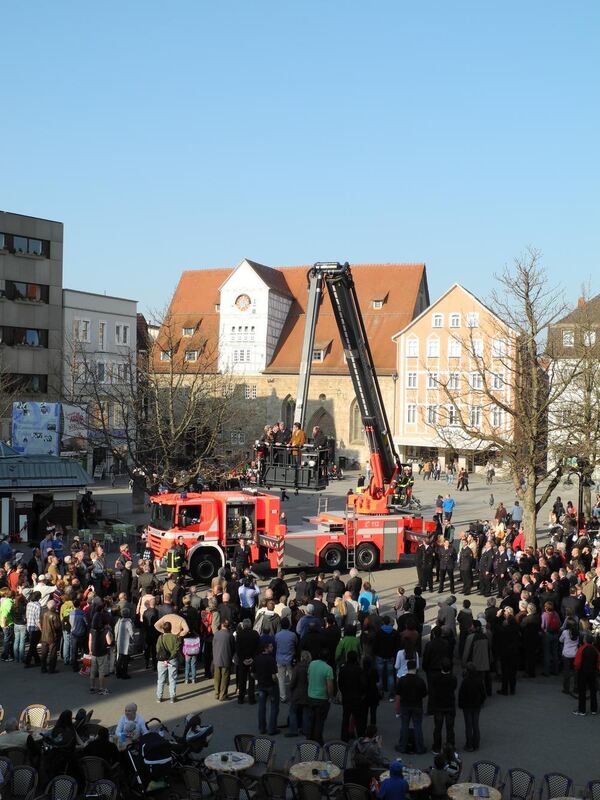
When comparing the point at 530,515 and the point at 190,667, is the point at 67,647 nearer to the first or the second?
the point at 190,667

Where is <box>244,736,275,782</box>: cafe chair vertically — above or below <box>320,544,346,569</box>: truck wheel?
below

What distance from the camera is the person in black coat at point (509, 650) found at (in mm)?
15391

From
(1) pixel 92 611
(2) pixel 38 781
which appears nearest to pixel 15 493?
(1) pixel 92 611

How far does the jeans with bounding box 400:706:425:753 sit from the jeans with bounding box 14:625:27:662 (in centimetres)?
783

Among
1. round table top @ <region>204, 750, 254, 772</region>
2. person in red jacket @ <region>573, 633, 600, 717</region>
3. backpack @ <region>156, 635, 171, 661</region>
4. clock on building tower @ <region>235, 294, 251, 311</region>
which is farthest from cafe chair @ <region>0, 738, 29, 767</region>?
clock on building tower @ <region>235, 294, 251, 311</region>

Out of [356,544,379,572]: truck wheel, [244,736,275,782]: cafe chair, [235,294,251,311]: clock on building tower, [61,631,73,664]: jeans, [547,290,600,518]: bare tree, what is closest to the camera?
[244,736,275,782]: cafe chair

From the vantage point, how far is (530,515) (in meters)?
27.8

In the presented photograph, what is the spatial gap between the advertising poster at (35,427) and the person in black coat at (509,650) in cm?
2359

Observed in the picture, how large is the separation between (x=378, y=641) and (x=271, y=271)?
61496mm

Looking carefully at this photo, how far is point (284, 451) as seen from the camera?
2531 cm

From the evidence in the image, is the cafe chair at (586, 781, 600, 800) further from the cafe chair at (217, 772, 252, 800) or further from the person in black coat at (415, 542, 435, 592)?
the person in black coat at (415, 542, 435, 592)

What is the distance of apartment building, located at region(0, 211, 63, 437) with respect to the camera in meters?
52.3

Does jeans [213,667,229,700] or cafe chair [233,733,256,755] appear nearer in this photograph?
cafe chair [233,733,256,755]

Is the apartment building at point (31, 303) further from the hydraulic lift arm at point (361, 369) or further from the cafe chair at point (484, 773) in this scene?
the cafe chair at point (484, 773)
